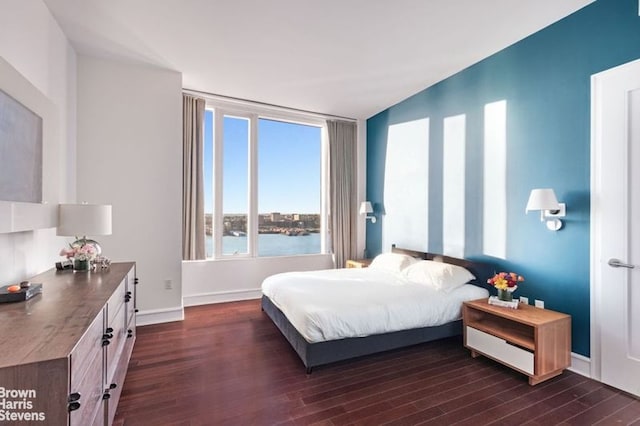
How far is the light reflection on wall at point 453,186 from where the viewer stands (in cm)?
351

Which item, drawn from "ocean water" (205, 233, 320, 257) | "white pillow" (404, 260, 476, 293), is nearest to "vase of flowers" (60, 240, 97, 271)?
"ocean water" (205, 233, 320, 257)

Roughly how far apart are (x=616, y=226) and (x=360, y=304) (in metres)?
2.12

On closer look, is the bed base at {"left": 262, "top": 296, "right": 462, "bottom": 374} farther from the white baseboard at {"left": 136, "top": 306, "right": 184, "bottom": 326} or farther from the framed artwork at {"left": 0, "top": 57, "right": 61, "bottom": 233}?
the framed artwork at {"left": 0, "top": 57, "right": 61, "bottom": 233}

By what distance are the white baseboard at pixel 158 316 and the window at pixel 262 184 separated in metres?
0.98

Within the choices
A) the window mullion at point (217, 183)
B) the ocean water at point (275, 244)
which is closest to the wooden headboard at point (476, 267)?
the ocean water at point (275, 244)

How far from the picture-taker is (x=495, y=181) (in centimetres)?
312

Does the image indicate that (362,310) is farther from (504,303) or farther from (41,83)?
(41,83)

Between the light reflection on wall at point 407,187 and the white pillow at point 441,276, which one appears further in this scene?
the light reflection on wall at point 407,187

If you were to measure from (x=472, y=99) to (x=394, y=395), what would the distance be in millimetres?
3222

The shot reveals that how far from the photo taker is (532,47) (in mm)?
2814

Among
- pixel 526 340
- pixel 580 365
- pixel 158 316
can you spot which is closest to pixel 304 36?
pixel 526 340

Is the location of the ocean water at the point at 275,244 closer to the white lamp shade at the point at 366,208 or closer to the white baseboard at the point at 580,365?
the white lamp shade at the point at 366,208

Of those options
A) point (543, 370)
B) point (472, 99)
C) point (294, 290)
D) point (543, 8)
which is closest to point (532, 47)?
point (543, 8)

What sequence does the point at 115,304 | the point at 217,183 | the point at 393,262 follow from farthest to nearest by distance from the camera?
1. the point at 217,183
2. the point at 393,262
3. the point at 115,304
